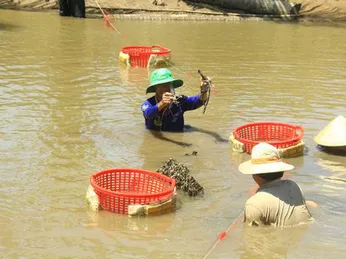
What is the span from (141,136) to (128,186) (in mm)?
1987

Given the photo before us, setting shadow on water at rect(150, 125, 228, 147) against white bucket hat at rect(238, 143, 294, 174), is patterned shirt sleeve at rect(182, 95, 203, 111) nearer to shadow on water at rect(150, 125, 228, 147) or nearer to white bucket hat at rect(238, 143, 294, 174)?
shadow on water at rect(150, 125, 228, 147)

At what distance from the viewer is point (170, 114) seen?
26.7ft

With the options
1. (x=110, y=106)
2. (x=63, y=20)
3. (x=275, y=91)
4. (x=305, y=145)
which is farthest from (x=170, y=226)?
(x=63, y=20)

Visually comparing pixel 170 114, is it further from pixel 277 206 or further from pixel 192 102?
pixel 277 206

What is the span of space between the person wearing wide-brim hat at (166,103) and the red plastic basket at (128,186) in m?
1.40

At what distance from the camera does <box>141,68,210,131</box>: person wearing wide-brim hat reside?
7.64 m

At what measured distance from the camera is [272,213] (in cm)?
508

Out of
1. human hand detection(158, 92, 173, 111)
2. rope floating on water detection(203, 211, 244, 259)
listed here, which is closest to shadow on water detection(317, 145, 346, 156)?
human hand detection(158, 92, 173, 111)

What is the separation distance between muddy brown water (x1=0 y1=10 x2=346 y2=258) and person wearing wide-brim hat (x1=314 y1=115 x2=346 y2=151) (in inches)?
5.6

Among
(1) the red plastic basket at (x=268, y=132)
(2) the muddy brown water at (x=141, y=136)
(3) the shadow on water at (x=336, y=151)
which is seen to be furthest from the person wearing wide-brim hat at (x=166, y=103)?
(3) the shadow on water at (x=336, y=151)

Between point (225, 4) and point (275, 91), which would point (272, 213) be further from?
point (225, 4)

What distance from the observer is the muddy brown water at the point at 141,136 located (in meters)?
5.15

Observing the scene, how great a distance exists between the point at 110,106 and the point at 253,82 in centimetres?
307

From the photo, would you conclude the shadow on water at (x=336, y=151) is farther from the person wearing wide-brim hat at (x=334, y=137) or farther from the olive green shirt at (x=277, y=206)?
the olive green shirt at (x=277, y=206)
